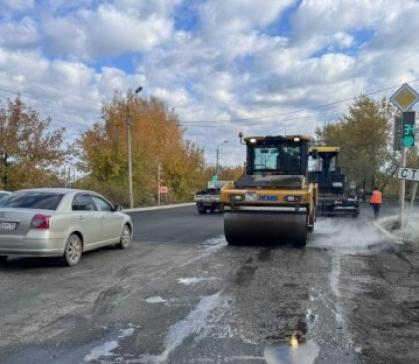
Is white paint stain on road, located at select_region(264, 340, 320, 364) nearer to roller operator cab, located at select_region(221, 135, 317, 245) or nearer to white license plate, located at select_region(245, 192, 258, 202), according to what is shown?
roller operator cab, located at select_region(221, 135, 317, 245)

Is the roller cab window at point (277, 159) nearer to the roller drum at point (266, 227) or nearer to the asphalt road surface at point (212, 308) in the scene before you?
the roller drum at point (266, 227)

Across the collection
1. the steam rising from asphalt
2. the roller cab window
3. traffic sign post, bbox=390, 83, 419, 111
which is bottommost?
the steam rising from asphalt

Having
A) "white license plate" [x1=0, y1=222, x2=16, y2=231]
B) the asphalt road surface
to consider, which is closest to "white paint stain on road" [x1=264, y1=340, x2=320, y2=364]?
the asphalt road surface

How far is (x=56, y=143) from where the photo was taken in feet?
103

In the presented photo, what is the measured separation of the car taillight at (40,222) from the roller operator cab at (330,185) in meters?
17.6

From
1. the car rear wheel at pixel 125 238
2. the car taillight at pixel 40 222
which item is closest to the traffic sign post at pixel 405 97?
the car rear wheel at pixel 125 238

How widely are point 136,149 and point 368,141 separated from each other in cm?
2630

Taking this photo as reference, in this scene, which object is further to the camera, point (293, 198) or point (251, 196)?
point (251, 196)

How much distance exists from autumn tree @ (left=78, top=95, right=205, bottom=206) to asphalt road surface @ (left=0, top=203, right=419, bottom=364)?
1169 inches

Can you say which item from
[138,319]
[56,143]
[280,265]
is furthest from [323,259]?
[56,143]

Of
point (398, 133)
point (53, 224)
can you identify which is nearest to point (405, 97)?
point (398, 133)

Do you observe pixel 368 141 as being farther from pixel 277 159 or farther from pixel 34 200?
pixel 34 200

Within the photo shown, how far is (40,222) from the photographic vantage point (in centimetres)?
931

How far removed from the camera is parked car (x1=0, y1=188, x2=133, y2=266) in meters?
9.29
